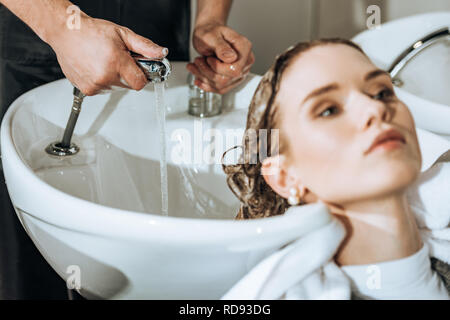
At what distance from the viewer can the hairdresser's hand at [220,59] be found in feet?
3.28

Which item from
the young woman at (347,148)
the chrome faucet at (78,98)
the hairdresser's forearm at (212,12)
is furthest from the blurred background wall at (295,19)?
the young woman at (347,148)

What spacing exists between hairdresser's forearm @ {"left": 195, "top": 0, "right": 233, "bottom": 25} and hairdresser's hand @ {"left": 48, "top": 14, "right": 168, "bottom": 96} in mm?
347

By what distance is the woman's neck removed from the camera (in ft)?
2.03

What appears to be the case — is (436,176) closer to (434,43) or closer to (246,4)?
(434,43)

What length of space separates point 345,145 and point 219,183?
0.42 m

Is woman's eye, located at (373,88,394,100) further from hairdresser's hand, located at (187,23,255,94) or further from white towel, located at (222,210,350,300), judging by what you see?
hairdresser's hand, located at (187,23,255,94)

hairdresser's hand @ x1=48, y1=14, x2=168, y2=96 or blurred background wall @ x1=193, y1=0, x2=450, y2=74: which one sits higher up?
hairdresser's hand @ x1=48, y1=14, x2=168, y2=96

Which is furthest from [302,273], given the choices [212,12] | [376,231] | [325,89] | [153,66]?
[212,12]

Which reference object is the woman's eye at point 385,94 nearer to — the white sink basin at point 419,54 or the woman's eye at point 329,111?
the woman's eye at point 329,111

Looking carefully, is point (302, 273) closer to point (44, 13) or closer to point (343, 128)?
point (343, 128)

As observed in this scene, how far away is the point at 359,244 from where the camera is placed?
0.64 m

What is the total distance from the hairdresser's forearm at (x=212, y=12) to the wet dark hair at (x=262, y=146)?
17.1 inches

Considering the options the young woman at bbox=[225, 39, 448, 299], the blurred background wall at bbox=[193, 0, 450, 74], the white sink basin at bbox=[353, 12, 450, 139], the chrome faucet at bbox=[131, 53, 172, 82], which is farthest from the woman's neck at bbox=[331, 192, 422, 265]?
the blurred background wall at bbox=[193, 0, 450, 74]

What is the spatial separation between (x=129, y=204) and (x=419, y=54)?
27.3 inches
